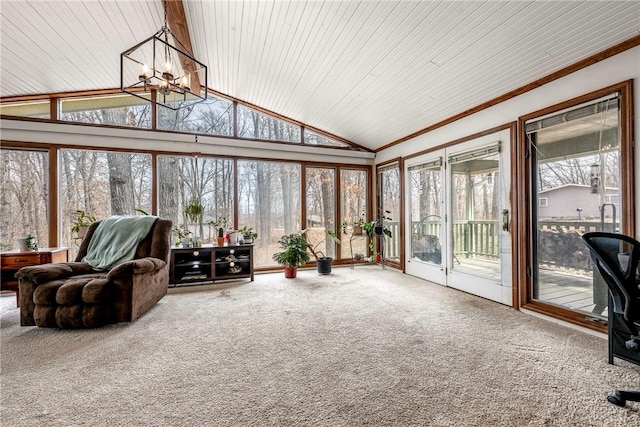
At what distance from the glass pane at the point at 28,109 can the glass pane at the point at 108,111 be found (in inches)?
7.8

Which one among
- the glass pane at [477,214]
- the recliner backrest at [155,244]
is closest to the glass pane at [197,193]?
the recliner backrest at [155,244]

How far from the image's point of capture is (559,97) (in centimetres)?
283

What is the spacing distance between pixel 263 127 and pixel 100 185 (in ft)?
9.49

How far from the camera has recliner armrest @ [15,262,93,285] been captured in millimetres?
2711

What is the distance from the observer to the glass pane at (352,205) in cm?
599

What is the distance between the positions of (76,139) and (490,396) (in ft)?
19.7

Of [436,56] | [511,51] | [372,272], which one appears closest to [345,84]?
[436,56]

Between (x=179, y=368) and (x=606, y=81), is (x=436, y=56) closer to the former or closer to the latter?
(x=606, y=81)

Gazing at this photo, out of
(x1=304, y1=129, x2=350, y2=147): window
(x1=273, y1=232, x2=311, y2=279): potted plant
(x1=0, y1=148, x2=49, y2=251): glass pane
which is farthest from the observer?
(x1=304, y1=129, x2=350, y2=147): window

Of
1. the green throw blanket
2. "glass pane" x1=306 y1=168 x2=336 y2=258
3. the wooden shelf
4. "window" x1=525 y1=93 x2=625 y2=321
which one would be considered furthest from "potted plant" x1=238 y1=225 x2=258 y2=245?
"window" x1=525 y1=93 x2=625 y2=321

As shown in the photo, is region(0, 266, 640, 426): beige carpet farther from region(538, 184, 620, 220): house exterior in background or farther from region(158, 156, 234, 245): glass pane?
region(158, 156, 234, 245): glass pane

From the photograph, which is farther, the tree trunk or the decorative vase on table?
the tree trunk

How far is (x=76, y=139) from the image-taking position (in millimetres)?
4434

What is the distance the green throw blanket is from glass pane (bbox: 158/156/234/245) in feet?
3.60
